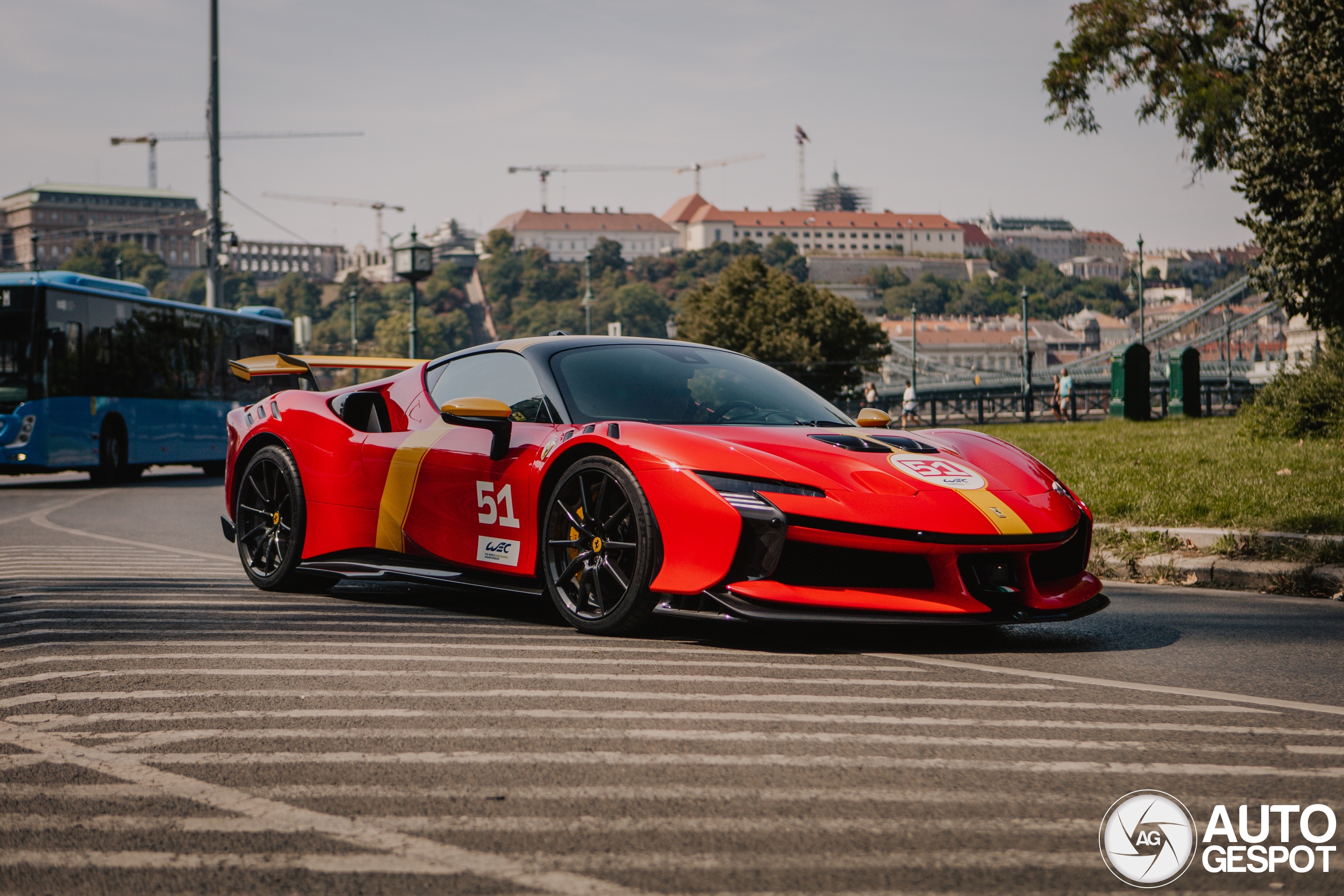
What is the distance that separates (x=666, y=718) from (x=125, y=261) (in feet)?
558

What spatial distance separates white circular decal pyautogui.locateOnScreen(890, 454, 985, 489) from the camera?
4719 millimetres

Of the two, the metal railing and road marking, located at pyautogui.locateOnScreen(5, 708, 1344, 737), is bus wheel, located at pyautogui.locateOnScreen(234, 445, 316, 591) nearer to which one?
road marking, located at pyautogui.locateOnScreen(5, 708, 1344, 737)

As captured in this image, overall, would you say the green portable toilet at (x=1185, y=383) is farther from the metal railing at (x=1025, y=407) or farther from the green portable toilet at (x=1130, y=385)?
the metal railing at (x=1025, y=407)

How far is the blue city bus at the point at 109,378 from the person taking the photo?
16.7 meters

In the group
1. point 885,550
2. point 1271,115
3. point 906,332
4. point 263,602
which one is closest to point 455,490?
point 263,602

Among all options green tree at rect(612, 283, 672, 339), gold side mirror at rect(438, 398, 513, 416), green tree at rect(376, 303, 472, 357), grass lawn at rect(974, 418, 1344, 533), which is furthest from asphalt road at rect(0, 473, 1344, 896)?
green tree at rect(612, 283, 672, 339)

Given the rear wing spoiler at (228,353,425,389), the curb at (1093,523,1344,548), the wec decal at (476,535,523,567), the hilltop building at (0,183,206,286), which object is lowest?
the curb at (1093,523,1344,548)

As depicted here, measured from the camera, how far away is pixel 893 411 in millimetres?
57844

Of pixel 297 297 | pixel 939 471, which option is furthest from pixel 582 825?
pixel 297 297

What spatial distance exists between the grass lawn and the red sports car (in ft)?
9.85

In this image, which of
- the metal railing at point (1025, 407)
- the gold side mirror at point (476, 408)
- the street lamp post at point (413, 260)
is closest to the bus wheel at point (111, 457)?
the street lamp post at point (413, 260)

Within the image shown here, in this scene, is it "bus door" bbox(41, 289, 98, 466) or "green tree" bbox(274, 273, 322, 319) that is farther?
"green tree" bbox(274, 273, 322, 319)

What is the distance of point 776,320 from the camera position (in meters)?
67.8

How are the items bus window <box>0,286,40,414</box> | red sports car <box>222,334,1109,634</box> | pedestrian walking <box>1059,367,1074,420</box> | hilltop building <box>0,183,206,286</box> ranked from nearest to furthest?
1. red sports car <box>222,334,1109,634</box>
2. bus window <box>0,286,40,414</box>
3. pedestrian walking <box>1059,367,1074,420</box>
4. hilltop building <box>0,183,206,286</box>
